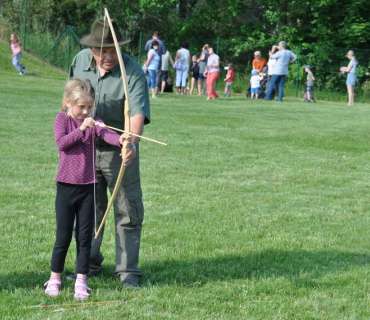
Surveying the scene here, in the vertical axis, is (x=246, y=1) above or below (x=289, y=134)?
above

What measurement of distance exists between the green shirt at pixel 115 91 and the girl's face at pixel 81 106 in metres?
0.22

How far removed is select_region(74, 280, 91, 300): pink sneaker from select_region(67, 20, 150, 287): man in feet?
1.13

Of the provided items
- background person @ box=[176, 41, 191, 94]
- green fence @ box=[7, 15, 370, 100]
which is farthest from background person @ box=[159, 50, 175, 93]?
green fence @ box=[7, 15, 370, 100]

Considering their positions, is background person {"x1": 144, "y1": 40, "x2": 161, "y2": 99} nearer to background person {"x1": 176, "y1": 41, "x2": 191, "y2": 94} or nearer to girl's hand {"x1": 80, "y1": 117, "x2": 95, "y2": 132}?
background person {"x1": 176, "y1": 41, "x2": 191, "y2": 94}

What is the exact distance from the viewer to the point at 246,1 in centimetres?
3816

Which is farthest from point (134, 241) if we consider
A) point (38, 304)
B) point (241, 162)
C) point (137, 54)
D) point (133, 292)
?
point (137, 54)

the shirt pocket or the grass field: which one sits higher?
the shirt pocket

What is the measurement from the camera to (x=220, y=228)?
6.71m

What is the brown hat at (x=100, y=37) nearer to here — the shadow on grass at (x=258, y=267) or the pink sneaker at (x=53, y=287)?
the pink sneaker at (x=53, y=287)

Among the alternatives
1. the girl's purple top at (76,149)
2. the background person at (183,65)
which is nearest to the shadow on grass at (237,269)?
the girl's purple top at (76,149)

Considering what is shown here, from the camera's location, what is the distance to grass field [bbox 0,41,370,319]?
4.68 m

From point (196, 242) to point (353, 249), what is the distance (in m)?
1.39

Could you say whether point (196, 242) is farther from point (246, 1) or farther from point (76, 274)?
point (246, 1)

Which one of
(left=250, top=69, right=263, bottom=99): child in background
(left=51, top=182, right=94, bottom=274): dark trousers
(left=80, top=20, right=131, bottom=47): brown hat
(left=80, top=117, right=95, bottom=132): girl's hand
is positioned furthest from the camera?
(left=250, top=69, right=263, bottom=99): child in background
